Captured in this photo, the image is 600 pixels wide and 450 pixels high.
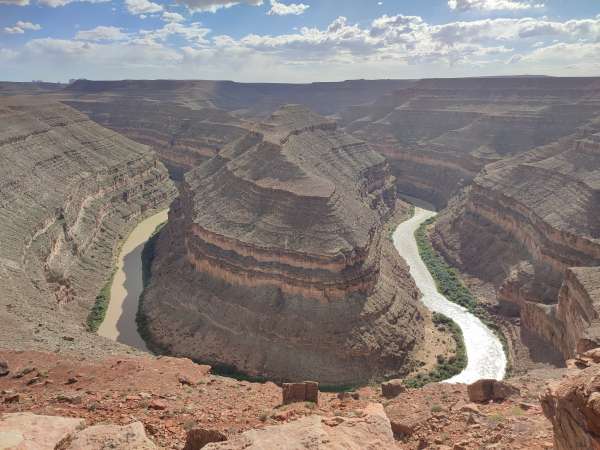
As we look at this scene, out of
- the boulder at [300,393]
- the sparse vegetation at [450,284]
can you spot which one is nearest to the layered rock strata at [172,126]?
the sparse vegetation at [450,284]

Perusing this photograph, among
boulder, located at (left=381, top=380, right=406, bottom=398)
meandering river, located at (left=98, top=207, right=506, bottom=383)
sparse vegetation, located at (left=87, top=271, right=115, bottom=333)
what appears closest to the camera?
boulder, located at (left=381, top=380, right=406, bottom=398)

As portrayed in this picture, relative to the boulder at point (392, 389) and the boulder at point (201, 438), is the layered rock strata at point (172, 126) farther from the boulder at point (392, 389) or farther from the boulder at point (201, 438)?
the boulder at point (201, 438)

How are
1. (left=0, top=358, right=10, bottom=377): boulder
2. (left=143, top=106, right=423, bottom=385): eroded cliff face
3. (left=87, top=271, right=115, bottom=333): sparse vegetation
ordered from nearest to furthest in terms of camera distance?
A: (left=0, top=358, right=10, bottom=377): boulder, (left=143, top=106, right=423, bottom=385): eroded cliff face, (left=87, top=271, right=115, bottom=333): sparse vegetation

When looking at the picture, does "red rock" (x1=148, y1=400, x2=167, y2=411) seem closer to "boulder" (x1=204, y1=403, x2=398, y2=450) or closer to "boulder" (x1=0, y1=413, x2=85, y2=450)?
"boulder" (x1=0, y1=413, x2=85, y2=450)

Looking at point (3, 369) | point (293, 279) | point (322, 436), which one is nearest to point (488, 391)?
point (322, 436)

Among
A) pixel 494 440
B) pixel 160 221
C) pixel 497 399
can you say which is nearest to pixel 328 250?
pixel 497 399

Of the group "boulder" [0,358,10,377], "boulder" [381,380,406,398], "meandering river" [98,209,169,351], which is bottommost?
"meandering river" [98,209,169,351]

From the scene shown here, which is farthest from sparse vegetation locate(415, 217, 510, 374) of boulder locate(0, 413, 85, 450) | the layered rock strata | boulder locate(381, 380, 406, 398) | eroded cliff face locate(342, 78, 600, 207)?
the layered rock strata

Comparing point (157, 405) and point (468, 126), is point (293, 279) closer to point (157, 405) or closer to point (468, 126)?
point (157, 405)
